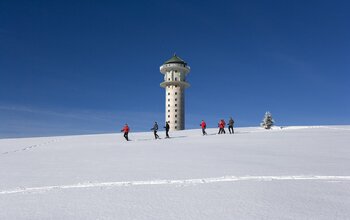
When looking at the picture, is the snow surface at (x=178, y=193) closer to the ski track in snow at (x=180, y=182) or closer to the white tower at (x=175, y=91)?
the ski track in snow at (x=180, y=182)

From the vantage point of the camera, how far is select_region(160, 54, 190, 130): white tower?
69625 millimetres

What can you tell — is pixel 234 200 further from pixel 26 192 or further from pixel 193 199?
pixel 26 192

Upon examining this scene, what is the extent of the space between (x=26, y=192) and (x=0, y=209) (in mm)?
1430

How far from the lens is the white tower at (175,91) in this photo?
69.6m

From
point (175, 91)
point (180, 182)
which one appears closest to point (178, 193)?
point (180, 182)

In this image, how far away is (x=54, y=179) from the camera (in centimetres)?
834

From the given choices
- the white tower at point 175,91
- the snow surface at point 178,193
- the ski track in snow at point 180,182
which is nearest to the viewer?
the snow surface at point 178,193

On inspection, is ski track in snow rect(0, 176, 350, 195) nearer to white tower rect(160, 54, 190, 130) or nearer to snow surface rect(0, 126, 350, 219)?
snow surface rect(0, 126, 350, 219)

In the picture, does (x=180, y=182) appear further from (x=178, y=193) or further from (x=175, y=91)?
(x=175, y=91)

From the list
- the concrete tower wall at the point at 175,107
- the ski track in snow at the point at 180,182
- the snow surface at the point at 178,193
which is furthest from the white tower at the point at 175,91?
the ski track in snow at the point at 180,182

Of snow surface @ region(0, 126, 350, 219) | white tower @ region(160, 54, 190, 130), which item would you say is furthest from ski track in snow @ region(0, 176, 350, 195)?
white tower @ region(160, 54, 190, 130)

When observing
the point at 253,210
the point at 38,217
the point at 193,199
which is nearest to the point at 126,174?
the point at 193,199

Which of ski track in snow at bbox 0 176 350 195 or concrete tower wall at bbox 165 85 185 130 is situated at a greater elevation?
concrete tower wall at bbox 165 85 185 130

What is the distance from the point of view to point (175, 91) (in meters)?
69.9
